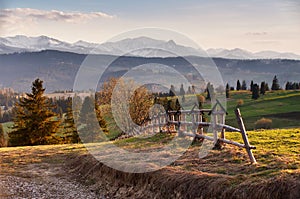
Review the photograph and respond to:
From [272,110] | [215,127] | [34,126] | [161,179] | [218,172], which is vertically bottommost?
[272,110]

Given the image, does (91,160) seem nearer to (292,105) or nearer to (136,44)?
(136,44)

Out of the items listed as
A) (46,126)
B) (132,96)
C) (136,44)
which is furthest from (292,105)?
(136,44)

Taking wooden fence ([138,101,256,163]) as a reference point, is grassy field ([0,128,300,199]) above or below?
below

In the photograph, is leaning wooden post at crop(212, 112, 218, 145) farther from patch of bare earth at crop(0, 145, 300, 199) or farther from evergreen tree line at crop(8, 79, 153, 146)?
evergreen tree line at crop(8, 79, 153, 146)

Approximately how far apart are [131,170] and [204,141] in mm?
4593

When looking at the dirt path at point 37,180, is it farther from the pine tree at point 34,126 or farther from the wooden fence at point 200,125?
the pine tree at point 34,126

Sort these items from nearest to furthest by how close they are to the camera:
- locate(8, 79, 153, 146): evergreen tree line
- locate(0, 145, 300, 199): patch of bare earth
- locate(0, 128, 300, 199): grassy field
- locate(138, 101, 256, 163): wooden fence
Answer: locate(0, 128, 300, 199): grassy field
locate(0, 145, 300, 199): patch of bare earth
locate(138, 101, 256, 163): wooden fence
locate(8, 79, 153, 146): evergreen tree line

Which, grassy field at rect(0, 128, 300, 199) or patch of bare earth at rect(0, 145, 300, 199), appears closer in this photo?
grassy field at rect(0, 128, 300, 199)

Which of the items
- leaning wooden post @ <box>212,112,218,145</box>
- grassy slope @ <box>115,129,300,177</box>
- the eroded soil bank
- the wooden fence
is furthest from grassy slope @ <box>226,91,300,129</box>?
the eroded soil bank

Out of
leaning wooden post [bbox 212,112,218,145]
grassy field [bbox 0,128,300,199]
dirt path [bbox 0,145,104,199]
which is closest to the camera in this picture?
Result: grassy field [bbox 0,128,300,199]

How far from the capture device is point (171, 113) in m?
26.2

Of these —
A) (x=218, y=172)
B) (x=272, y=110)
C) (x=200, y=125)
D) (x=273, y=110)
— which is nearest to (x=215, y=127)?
(x=200, y=125)

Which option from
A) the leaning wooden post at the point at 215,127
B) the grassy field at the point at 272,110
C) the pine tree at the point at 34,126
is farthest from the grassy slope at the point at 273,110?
the leaning wooden post at the point at 215,127

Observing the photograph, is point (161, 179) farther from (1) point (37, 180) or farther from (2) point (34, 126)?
(2) point (34, 126)
